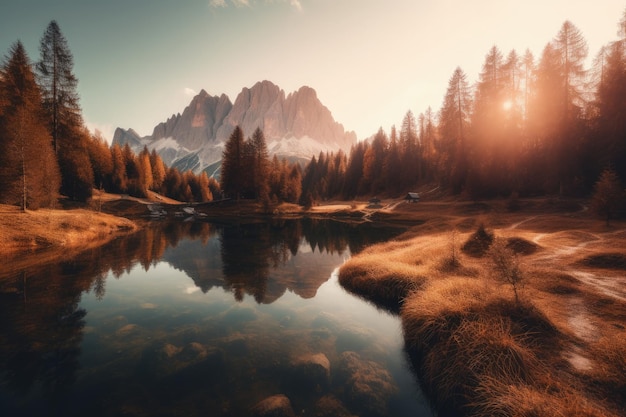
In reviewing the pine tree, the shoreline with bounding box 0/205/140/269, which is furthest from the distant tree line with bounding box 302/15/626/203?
the shoreline with bounding box 0/205/140/269

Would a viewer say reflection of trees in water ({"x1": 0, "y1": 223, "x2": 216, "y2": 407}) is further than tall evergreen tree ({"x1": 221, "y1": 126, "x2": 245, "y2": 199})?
No

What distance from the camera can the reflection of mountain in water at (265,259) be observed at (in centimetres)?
1848

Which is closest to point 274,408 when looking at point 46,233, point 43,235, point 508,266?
point 508,266

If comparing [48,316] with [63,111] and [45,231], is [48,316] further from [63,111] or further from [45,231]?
[63,111]

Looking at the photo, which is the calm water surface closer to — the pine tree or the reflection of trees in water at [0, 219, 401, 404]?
the reflection of trees in water at [0, 219, 401, 404]

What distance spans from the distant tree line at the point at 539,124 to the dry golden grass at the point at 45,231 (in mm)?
59003

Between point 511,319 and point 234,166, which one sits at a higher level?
point 234,166

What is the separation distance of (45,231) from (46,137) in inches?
580

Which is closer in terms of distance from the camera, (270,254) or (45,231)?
(45,231)

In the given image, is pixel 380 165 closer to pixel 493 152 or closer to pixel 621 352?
pixel 493 152

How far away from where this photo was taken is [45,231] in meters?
26.6

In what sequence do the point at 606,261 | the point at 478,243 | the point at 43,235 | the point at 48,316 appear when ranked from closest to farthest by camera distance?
the point at 48,316
the point at 606,261
the point at 478,243
the point at 43,235

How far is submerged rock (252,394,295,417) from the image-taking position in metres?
7.04

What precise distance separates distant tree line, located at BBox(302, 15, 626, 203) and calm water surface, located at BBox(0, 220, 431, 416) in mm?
42307
